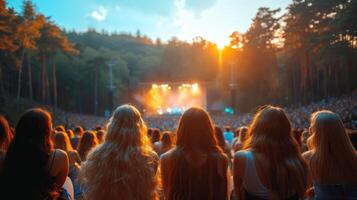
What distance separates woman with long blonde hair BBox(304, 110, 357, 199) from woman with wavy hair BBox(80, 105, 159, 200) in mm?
1163

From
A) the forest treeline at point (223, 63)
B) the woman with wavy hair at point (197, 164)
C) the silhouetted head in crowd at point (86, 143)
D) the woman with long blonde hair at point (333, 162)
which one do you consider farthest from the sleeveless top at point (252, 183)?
the forest treeline at point (223, 63)

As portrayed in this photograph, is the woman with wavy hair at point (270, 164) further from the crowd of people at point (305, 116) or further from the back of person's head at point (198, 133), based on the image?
the crowd of people at point (305, 116)

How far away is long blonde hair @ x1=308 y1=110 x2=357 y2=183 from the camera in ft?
8.34

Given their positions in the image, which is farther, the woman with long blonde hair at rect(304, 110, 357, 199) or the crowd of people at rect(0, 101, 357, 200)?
the woman with long blonde hair at rect(304, 110, 357, 199)

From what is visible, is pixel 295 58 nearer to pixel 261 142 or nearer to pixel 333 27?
pixel 333 27

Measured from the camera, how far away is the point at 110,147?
7.95ft

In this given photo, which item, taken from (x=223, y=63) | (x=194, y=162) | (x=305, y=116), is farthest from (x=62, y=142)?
(x=223, y=63)

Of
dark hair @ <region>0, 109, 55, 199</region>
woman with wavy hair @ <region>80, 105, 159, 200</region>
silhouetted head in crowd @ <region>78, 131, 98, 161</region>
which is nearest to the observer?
dark hair @ <region>0, 109, 55, 199</region>

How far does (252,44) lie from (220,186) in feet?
133

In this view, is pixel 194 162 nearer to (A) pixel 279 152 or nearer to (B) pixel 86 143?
(A) pixel 279 152

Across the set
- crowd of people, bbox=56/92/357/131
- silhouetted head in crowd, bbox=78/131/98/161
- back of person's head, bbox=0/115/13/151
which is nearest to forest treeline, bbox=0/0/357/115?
crowd of people, bbox=56/92/357/131

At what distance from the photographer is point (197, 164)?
96.1 inches

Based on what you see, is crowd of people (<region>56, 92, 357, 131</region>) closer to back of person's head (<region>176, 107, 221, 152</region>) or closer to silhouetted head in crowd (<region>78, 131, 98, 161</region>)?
silhouetted head in crowd (<region>78, 131, 98, 161</region>)

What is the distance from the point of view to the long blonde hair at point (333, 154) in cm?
254
